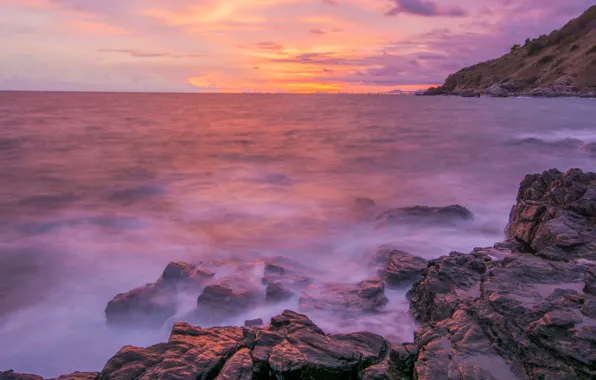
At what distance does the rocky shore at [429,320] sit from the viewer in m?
3.98

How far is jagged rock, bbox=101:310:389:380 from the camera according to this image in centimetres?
422

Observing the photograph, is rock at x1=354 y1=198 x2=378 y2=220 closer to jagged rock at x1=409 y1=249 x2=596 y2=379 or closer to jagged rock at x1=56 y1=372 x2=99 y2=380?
jagged rock at x1=409 y1=249 x2=596 y2=379

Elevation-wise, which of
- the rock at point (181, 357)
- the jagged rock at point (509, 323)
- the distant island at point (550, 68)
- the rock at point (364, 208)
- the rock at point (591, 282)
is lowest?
the rock at point (364, 208)

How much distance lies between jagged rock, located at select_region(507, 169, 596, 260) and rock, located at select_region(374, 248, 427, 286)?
1.98 meters

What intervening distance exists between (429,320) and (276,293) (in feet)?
9.10

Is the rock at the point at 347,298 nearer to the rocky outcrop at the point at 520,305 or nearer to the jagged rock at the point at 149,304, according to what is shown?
the rocky outcrop at the point at 520,305

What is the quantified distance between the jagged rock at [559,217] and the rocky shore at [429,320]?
0.10ft

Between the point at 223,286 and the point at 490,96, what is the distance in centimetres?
8942

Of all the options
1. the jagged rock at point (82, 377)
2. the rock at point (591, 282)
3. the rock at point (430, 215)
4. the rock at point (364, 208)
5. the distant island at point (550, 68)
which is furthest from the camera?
the distant island at point (550, 68)

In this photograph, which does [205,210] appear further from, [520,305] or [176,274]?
[520,305]

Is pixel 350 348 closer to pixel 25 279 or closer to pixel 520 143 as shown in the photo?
pixel 25 279

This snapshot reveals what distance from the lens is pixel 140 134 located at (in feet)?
112

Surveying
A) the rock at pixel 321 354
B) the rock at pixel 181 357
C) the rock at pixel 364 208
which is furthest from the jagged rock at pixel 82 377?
the rock at pixel 364 208

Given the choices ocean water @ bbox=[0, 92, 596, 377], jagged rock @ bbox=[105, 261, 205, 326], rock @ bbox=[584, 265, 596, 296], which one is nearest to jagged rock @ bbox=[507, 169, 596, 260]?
rock @ bbox=[584, 265, 596, 296]
